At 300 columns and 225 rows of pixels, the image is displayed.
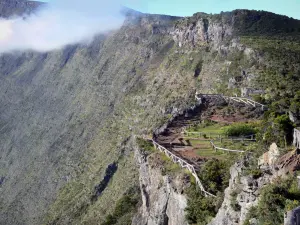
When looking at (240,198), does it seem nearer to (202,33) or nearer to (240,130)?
(240,130)

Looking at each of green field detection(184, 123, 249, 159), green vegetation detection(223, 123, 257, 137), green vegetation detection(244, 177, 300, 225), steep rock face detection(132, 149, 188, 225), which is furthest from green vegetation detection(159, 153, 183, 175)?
green vegetation detection(244, 177, 300, 225)

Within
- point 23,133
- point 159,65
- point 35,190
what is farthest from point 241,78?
point 23,133

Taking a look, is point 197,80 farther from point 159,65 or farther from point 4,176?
point 4,176

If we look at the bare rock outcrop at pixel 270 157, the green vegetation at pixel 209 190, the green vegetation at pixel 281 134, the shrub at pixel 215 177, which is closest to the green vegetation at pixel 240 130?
the green vegetation at pixel 209 190

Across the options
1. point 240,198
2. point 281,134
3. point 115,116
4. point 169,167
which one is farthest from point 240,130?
point 115,116

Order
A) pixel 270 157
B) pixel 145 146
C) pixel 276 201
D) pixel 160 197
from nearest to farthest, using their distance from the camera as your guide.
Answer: pixel 276 201 → pixel 270 157 → pixel 160 197 → pixel 145 146

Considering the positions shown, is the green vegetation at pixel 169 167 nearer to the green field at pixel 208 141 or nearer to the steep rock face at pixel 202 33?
the green field at pixel 208 141
